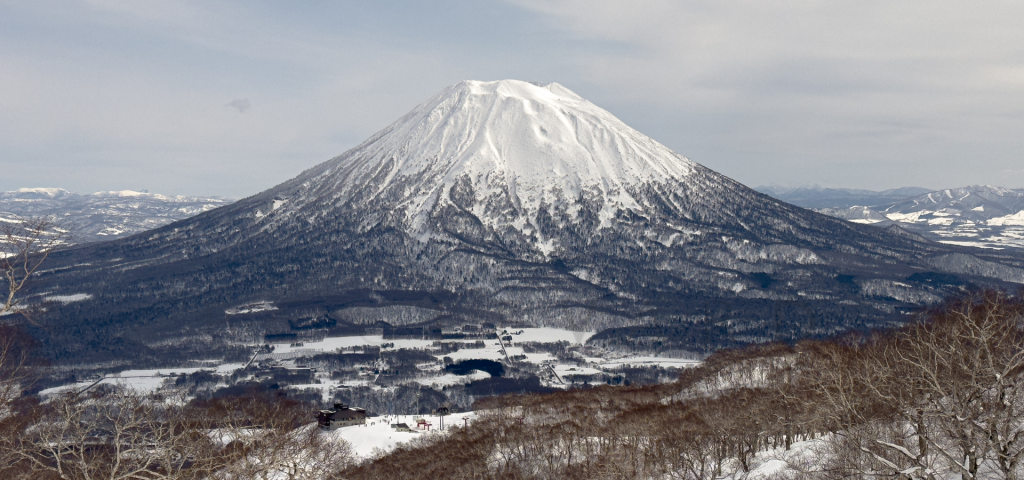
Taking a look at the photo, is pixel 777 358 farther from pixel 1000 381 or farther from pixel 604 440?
pixel 1000 381

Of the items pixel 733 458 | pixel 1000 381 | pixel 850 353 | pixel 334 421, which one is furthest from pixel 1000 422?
pixel 334 421

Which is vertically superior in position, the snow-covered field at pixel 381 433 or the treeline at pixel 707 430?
the treeline at pixel 707 430

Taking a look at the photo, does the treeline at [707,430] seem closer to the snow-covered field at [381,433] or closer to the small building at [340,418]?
the snow-covered field at [381,433]

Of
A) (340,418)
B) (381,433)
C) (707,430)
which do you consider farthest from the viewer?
(340,418)

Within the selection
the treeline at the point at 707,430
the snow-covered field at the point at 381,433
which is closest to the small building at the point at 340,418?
the snow-covered field at the point at 381,433

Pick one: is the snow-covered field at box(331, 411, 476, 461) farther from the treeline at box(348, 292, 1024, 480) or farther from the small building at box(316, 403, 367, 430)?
the treeline at box(348, 292, 1024, 480)

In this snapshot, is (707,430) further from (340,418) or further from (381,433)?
(340,418)

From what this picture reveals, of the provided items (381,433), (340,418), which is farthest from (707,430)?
(340,418)

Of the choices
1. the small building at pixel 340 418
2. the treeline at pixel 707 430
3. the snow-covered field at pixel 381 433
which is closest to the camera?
the treeline at pixel 707 430

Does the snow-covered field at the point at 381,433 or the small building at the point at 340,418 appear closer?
the snow-covered field at the point at 381,433
